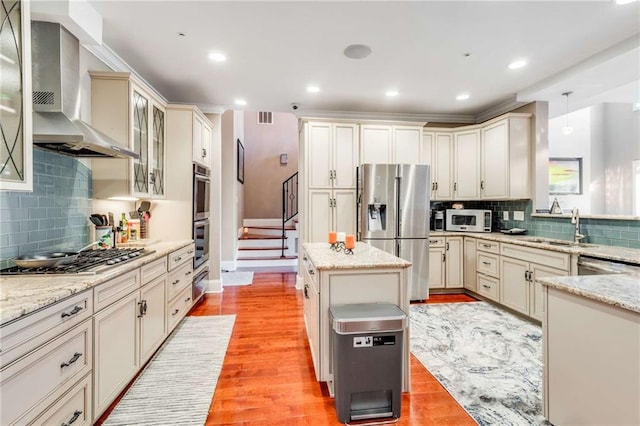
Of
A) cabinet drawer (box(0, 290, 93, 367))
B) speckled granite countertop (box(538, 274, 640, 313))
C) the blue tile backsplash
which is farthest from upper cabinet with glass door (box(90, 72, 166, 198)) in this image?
speckled granite countertop (box(538, 274, 640, 313))

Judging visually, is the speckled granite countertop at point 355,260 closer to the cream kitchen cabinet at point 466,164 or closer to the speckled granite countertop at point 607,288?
the speckled granite countertop at point 607,288

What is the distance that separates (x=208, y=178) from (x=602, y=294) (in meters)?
4.12

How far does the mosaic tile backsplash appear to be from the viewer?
287 cm

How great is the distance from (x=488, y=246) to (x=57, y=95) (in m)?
4.61

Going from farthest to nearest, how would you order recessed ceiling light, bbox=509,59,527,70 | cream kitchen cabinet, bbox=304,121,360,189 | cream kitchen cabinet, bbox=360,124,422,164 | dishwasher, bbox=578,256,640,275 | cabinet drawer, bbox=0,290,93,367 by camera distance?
cream kitchen cabinet, bbox=360,124,422,164, cream kitchen cabinet, bbox=304,121,360,189, recessed ceiling light, bbox=509,59,527,70, dishwasher, bbox=578,256,640,275, cabinet drawer, bbox=0,290,93,367

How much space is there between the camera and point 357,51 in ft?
9.35

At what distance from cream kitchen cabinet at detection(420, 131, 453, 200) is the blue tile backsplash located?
170 inches

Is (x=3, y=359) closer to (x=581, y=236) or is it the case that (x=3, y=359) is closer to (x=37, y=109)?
(x=37, y=109)

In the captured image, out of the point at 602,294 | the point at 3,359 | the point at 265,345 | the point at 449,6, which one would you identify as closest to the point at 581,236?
the point at 602,294

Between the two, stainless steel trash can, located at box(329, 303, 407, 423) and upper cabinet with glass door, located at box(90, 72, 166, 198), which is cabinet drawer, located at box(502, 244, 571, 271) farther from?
upper cabinet with glass door, located at box(90, 72, 166, 198)

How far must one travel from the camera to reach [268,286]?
184 inches

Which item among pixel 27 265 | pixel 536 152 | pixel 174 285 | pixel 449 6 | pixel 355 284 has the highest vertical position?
pixel 449 6

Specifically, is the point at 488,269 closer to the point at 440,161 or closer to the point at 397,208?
the point at 397,208

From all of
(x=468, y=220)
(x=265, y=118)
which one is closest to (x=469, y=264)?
(x=468, y=220)
